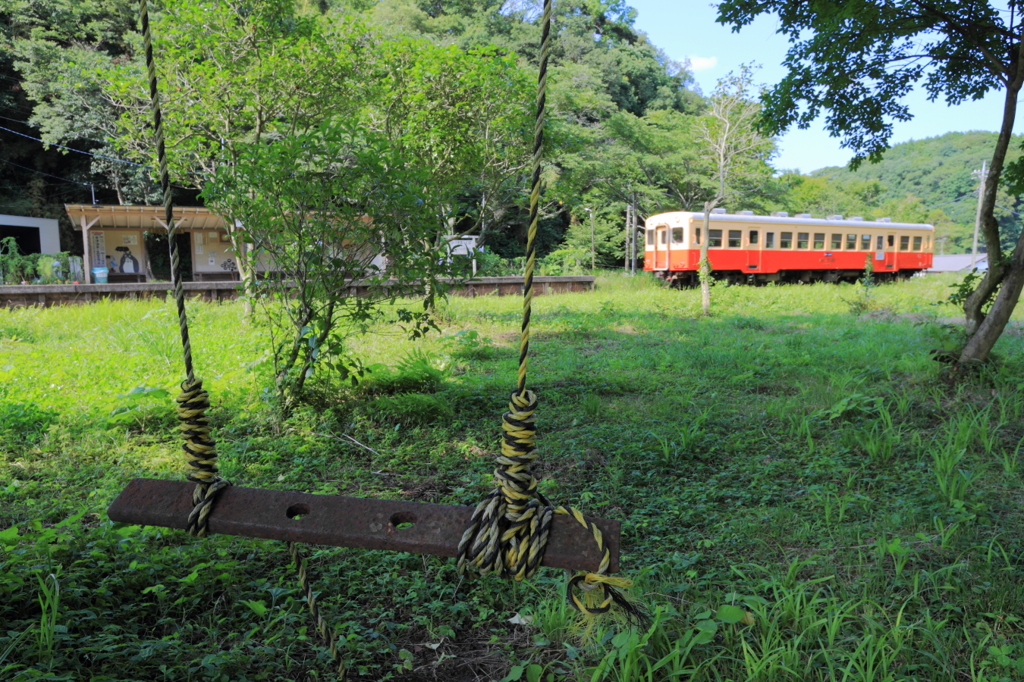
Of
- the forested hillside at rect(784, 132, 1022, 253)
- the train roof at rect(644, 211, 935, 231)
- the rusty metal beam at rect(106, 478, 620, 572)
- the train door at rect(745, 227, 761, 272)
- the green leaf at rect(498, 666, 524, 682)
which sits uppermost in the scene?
the forested hillside at rect(784, 132, 1022, 253)

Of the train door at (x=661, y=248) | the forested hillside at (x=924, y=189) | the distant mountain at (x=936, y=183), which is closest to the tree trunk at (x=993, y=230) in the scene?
the train door at (x=661, y=248)

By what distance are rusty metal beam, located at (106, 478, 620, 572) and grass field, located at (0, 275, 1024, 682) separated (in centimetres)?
34

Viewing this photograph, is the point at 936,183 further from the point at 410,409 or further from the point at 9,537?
the point at 9,537

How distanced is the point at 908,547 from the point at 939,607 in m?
0.42

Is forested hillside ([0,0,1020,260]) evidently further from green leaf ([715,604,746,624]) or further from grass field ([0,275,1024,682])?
green leaf ([715,604,746,624])

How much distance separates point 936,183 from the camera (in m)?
41.7

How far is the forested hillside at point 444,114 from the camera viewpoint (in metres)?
8.54

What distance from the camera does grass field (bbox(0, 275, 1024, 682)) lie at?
187 cm

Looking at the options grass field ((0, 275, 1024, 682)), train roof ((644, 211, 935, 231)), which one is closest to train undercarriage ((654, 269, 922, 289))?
train roof ((644, 211, 935, 231))

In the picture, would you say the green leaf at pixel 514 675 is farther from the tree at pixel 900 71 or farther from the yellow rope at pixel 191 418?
the tree at pixel 900 71

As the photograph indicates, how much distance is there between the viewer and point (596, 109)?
77.6ft

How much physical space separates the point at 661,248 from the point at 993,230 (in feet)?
45.9

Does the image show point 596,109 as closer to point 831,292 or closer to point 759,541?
point 831,292

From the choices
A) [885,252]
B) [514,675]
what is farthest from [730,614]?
[885,252]
